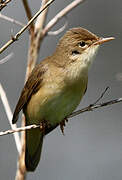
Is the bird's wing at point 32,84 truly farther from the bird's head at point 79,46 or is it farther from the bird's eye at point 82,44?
the bird's eye at point 82,44

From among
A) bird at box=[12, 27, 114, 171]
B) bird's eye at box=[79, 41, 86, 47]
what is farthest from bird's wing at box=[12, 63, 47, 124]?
bird's eye at box=[79, 41, 86, 47]

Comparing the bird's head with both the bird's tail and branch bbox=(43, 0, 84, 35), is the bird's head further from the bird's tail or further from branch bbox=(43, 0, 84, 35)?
the bird's tail

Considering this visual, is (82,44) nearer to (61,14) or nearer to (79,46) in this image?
(79,46)

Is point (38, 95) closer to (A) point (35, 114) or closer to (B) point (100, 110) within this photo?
(A) point (35, 114)

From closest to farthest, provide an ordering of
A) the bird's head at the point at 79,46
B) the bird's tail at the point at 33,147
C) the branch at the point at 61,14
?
the bird's head at the point at 79,46 < the branch at the point at 61,14 < the bird's tail at the point at 33,147

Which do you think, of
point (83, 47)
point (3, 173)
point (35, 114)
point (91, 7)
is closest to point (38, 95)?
point (35, 114)

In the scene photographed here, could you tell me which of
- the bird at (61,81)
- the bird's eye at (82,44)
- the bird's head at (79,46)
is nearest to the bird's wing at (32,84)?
the bird at (61,81)
